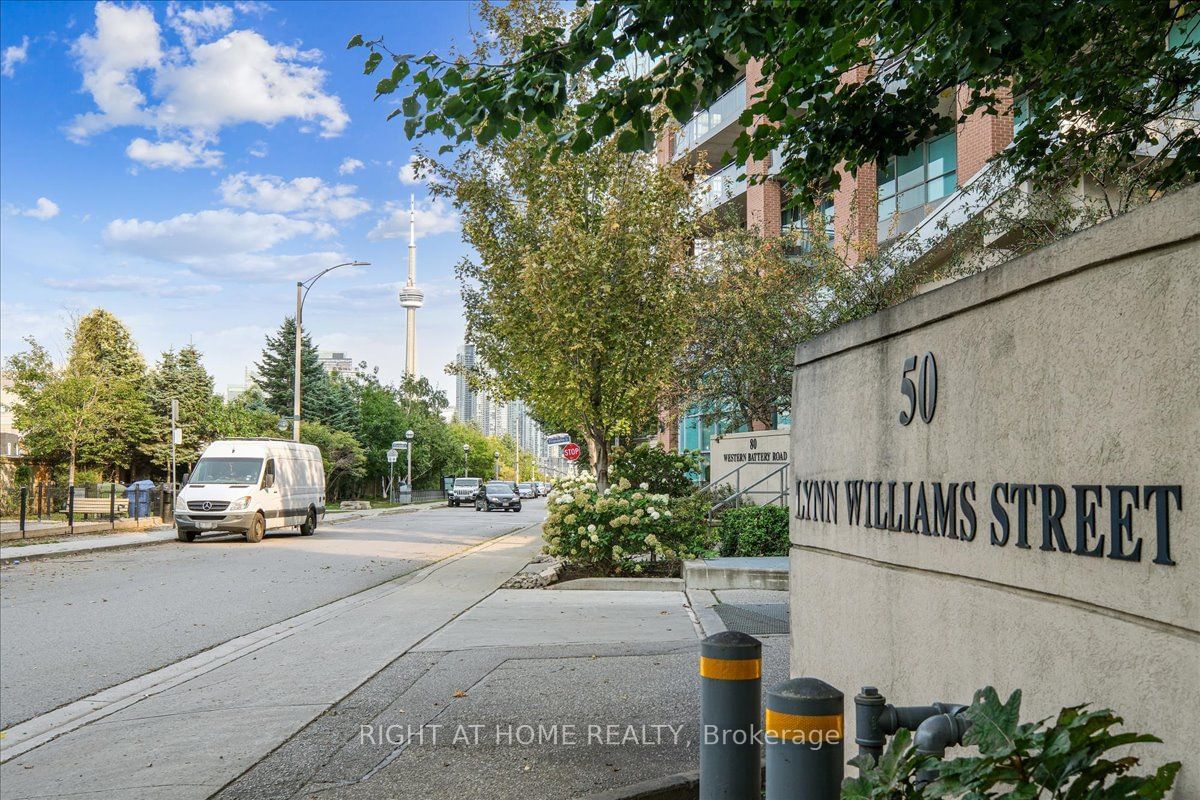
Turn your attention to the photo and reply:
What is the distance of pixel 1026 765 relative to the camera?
2.19m

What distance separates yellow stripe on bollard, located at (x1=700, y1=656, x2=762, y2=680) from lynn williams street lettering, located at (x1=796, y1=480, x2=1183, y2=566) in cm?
86

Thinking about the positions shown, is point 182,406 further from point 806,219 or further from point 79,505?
point 806,219

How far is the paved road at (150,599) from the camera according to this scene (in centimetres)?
824

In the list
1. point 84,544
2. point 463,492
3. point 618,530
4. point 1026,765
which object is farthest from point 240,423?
point 1026,765

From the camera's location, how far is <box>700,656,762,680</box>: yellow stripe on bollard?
370 centimetres

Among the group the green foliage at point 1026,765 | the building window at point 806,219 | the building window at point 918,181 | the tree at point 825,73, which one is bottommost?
the green foliage at point 1026,765

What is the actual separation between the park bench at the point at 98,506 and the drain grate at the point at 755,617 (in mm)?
23796

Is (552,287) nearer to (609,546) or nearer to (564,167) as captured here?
(564,167)

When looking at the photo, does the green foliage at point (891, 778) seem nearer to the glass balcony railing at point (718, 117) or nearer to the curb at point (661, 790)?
the curb at point (661, 790)

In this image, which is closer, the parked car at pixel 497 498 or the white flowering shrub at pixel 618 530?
the white flowering shrub at pixel 618 530

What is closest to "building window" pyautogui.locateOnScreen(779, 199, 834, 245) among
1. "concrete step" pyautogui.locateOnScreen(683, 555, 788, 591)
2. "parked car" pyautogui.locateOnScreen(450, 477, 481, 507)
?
"concrete step" pyautogui.locateOnScreen(683, 555, 788, 591)

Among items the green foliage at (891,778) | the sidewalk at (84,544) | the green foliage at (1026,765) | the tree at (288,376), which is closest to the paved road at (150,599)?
the sidewalk at (84,544)

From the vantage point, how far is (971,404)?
137 inches

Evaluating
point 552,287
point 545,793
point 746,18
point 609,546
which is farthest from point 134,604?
point 746,18
